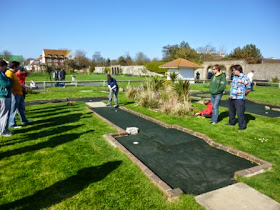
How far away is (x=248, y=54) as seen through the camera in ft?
160

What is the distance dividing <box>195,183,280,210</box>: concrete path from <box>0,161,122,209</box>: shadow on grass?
1666 mm

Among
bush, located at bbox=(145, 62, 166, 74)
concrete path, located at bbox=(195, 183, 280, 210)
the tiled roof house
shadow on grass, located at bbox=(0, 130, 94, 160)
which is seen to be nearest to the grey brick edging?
concrete path, located at bbox=(195, 183, 280, 210)

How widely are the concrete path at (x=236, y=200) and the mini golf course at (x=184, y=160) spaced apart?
0.58 feet

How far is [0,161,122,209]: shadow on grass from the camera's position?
2.70 meters

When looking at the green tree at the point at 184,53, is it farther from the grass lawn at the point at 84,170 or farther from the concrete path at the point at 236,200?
the concrete path at the point at 236,200

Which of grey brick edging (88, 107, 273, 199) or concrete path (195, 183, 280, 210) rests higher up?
grey brick edging (88, 107, 273, 199)

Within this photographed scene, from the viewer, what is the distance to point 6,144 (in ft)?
15.8

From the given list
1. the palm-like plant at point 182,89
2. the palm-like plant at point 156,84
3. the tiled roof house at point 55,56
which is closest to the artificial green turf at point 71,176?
the palm-like plant at point 182,89

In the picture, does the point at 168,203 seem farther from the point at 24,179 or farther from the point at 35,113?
the point at 35,113

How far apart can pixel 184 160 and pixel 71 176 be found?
2222mm

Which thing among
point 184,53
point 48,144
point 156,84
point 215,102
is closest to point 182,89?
point 156,84

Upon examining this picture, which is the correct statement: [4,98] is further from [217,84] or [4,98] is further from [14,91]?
[217,84]

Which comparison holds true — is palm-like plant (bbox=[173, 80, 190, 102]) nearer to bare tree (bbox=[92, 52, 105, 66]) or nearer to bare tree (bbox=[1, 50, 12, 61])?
bare tree (bbox=[1, 50, 12, 61])

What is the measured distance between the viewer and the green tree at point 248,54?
1908 inches
